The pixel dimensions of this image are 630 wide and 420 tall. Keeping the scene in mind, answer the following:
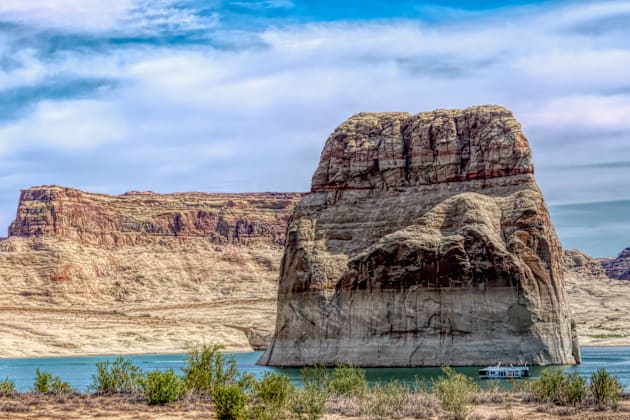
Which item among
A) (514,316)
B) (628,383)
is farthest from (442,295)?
(628,383)

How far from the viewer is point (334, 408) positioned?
119ft

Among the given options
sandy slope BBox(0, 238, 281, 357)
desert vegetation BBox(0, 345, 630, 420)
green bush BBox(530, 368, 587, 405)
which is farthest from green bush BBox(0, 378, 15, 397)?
sandy slope BBox(0, 238, 281, 357)

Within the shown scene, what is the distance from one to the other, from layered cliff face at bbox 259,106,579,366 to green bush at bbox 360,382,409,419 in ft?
108

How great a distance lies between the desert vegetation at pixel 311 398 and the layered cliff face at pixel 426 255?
2625 centimetres

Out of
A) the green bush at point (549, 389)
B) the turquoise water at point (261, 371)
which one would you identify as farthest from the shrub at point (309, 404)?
the turquoise water at point (261, 371)

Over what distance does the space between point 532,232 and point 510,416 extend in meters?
42.5

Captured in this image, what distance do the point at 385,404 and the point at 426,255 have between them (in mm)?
36929

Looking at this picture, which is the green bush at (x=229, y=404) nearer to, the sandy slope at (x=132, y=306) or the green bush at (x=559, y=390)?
the green bush at (x=559, y=390)

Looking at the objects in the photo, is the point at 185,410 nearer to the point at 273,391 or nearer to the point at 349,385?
the point at 273,391

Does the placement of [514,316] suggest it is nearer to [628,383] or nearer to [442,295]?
[442,295]

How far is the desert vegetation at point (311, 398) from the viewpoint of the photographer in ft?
108

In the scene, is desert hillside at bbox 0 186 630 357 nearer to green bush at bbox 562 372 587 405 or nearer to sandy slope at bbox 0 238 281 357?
sandy slope at bbox 0 238 281 357

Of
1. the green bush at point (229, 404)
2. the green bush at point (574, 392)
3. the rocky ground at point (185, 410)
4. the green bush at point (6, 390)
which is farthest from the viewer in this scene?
the green bush at point (6, 390)

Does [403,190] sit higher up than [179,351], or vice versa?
[403,190]
